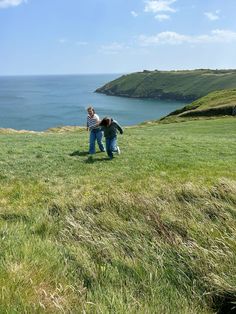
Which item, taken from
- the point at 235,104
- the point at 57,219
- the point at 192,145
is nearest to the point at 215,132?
the point at 192,145

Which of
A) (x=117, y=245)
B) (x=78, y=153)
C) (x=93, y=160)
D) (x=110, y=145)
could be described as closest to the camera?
(x=117, y=245)

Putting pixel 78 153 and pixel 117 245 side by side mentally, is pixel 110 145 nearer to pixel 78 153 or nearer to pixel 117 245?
pixel 78 153

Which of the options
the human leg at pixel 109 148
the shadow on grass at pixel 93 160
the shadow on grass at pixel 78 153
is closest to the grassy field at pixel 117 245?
the shadow on grass at pixel 93 160

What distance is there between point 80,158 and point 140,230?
9.80 meters

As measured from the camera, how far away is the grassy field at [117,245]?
5.32m

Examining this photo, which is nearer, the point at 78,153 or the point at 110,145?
the point at 110,145

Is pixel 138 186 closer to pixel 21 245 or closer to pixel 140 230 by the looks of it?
pixel 140 230

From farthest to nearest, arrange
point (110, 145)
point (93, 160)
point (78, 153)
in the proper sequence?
point (78, 153) → point (110, 145) → point (93, 160)

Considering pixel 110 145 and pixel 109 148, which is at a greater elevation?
pixel 110 145

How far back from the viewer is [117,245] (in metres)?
6.99

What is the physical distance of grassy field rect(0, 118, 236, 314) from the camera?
17.5 ft

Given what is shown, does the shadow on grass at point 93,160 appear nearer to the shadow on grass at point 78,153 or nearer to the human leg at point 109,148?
the human leg at point 109,148

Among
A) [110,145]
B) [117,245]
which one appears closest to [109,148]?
[110,145]

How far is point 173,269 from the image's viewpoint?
6.14 meters
